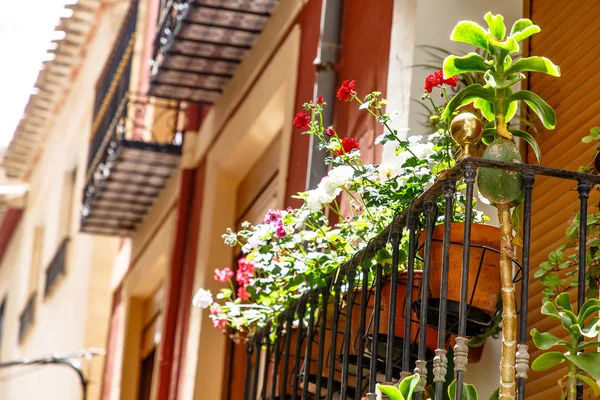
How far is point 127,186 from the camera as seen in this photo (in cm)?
1174

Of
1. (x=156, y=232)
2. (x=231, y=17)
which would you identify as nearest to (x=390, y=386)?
(x=231, y=17)

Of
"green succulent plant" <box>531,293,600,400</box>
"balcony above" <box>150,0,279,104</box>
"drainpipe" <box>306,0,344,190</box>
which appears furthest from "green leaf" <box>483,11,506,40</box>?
"balcony above" <box>150,0,279,104</box>

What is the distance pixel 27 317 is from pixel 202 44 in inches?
415

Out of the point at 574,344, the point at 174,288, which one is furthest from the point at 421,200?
the point at 174,288

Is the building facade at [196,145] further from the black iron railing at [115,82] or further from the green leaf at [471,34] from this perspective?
the green leaf at [471,34]

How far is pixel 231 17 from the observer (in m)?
9.02

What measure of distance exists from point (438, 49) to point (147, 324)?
23.1ft

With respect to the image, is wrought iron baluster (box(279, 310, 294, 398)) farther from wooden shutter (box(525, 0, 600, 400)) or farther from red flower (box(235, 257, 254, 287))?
wooden shutter (box(525, 0, 600, 400))

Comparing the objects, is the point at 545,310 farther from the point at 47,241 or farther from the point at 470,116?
the point at 47,241

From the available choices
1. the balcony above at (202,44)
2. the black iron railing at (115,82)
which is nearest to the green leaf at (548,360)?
the balcony above at (202,44)

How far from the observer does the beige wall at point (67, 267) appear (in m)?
14.2

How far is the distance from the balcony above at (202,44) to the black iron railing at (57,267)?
249 inches

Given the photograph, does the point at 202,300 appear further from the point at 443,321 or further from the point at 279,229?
the point at 443,321

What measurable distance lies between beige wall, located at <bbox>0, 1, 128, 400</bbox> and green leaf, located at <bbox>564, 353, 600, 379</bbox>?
10.2m
